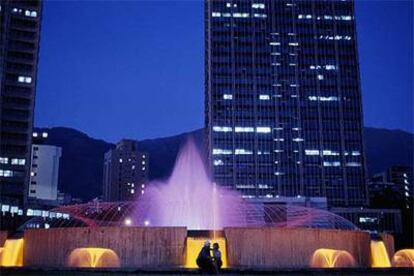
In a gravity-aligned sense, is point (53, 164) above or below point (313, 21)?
below

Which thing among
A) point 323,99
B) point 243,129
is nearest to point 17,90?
point 243,129

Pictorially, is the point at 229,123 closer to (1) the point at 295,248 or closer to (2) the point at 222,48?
(2) the point at 222,48

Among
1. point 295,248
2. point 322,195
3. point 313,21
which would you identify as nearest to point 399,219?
point 322,195

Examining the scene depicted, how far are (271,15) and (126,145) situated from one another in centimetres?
8026

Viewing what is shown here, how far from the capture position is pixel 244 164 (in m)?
133

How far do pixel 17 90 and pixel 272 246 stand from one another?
3655 inches

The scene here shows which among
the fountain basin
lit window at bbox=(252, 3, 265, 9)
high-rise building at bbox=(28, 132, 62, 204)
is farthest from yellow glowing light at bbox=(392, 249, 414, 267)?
lit window at bbox=(252, 3, 265, 9)

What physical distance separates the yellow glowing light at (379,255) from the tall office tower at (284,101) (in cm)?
10716

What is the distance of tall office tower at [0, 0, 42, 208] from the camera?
98188mm

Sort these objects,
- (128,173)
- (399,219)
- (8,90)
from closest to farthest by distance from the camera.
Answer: (8,90)
(399,219)
(128,173)

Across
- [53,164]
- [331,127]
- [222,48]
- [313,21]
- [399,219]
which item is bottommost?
[399,219]

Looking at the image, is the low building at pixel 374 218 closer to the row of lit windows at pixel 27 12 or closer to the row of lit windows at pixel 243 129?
the row of lit windows at pixel 243 129

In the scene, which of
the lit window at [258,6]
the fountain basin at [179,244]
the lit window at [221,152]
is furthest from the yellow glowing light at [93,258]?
the lit window at [258,6]

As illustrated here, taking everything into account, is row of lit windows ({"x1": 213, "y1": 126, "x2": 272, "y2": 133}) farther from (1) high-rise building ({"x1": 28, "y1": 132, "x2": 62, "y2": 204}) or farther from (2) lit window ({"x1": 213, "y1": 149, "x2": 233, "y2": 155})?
(1) high-rise building ({"x1": 28, "y1": 132, "x2": 62, "y2": 204})
